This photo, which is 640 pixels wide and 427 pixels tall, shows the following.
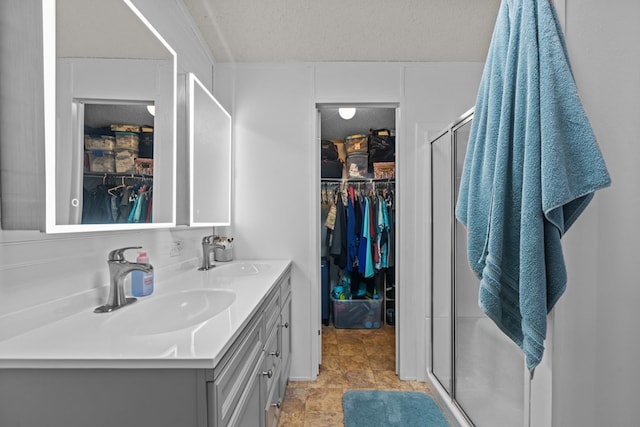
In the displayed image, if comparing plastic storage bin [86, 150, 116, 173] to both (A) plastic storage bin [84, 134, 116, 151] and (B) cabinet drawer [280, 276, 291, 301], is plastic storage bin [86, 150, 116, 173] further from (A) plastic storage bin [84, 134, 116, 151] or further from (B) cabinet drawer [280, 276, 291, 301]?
(B) cabinet drawer [280, 276, 291, 301]

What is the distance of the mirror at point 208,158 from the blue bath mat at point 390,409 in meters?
1.45

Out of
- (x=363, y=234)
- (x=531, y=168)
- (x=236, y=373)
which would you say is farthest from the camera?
(x=363, y=234)

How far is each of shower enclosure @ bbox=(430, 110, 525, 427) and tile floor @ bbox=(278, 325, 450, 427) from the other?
0.40 meters

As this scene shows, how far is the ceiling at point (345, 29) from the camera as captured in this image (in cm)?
176

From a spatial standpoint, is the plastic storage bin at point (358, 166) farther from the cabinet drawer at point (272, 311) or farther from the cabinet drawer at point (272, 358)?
the cabinet drawer at point (272, 358)

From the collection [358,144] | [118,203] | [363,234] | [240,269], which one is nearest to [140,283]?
[118,203]

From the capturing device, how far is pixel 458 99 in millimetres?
2293

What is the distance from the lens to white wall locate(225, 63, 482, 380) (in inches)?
89.7

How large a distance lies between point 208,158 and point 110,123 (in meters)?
0.82

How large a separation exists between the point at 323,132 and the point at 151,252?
104 inches

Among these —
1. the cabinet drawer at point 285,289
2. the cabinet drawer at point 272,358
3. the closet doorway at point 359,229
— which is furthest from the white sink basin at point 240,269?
the closet doorway at point 359,229

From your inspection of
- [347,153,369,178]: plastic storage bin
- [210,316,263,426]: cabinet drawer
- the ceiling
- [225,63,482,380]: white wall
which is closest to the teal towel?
[210,316,263,426]: cabinet drawer

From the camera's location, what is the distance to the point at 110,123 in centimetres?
106

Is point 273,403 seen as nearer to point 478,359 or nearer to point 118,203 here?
point 478,359
